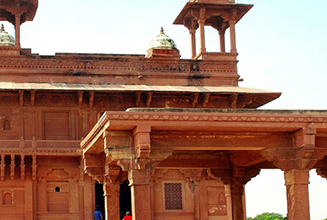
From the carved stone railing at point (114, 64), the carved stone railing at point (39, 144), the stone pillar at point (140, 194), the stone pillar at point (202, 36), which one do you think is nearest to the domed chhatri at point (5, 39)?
the carved stone railing at point (114, 64)

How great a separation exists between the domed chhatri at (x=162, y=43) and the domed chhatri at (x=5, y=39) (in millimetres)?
5195

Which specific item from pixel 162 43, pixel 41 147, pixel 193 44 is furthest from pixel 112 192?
pixel 193 44

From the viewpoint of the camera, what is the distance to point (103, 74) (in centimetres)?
2572

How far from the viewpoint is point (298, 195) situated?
14.4m

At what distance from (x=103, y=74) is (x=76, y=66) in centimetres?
95

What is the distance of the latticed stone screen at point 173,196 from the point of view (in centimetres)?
2527

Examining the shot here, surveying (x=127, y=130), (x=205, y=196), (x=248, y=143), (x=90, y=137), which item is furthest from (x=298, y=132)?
(x=205, y=196)

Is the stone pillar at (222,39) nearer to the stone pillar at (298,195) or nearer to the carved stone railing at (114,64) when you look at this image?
the carved stone railing at (114,64)

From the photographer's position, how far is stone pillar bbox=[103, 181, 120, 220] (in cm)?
1612

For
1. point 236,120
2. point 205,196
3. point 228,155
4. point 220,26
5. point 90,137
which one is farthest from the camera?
point 220,26

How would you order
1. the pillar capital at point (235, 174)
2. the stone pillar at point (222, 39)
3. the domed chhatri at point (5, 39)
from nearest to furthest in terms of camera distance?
the pillar capital at point (235, 174) < the domed chhatri at point (5, 39) < the stone pillar at point (222, 39)

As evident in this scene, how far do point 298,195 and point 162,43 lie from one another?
551 inches

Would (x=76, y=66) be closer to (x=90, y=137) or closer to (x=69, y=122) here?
(x=69, y=122)

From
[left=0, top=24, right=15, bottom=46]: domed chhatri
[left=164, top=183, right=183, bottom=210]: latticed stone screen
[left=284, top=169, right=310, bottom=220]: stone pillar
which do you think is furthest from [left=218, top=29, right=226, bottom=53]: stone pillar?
[left=284, top=169, right=310, bottom=220]: stone pillar
